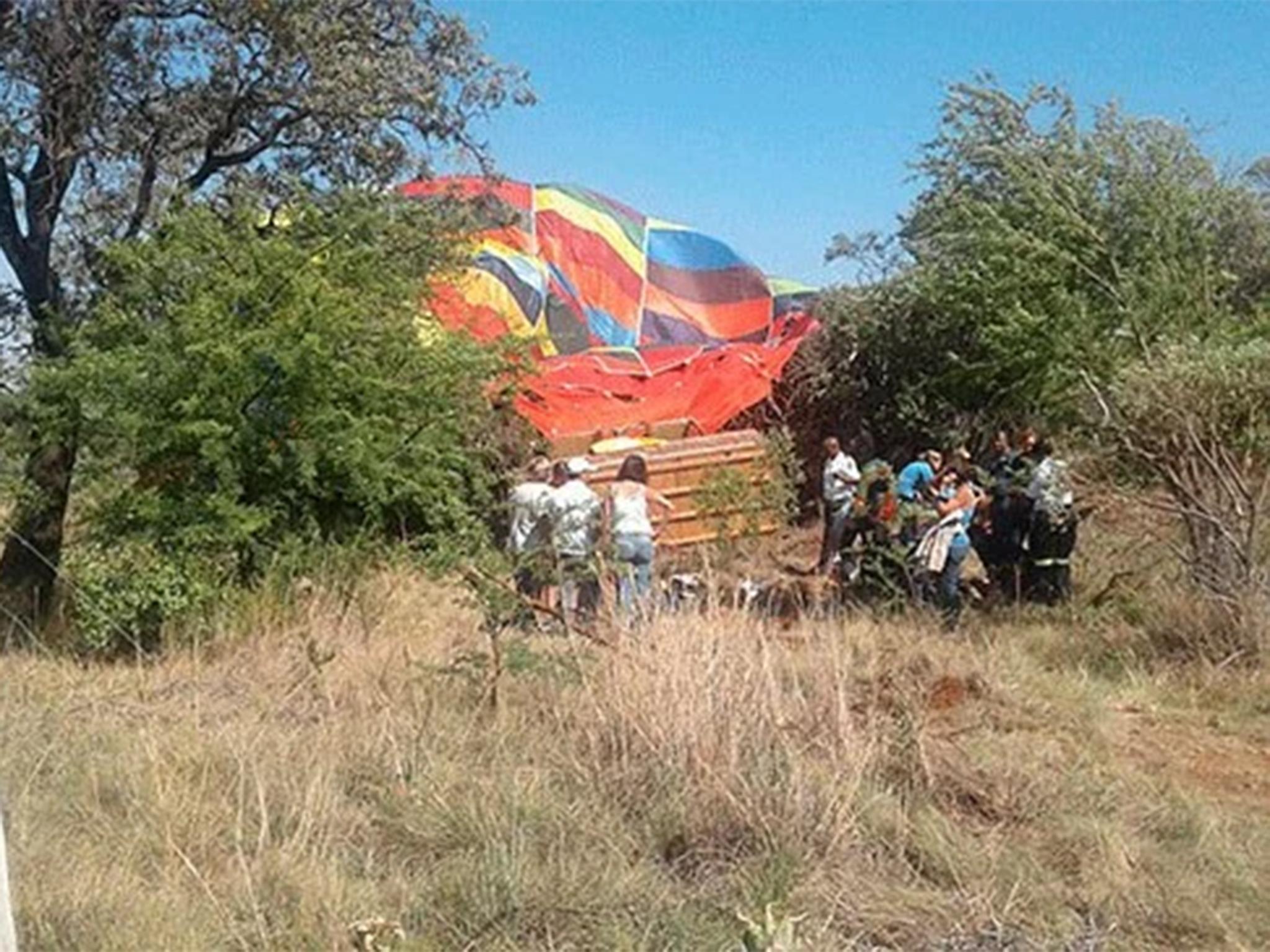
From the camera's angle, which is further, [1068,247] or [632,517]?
[1068,247]

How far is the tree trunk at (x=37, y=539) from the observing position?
11.5 m

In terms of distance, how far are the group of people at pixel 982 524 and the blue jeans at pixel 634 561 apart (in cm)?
178

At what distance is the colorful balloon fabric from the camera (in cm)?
1747

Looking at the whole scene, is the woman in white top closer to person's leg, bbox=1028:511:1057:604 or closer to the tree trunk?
person's leg, bbox=1028:511:1057:604

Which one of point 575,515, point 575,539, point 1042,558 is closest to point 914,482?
point 1042,558

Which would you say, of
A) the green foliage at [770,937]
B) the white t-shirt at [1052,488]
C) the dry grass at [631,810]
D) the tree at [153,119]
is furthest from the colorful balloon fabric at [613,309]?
the green foliage at [770,937]

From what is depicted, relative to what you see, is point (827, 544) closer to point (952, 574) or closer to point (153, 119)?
point (952, 574)

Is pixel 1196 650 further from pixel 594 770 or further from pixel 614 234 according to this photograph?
pixel 614 234

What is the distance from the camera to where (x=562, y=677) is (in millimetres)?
6621

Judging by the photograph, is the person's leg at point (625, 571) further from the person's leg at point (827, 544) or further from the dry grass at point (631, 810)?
the person's leg at point (827, 544)

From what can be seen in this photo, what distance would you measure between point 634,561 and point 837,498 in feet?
17.4

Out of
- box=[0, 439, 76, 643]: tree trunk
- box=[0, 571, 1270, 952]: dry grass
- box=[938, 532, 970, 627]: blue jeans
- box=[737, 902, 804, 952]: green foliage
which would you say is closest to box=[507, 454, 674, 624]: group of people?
box=[0, 571, 1270, 952]: dry grass

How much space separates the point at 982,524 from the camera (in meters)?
12.4

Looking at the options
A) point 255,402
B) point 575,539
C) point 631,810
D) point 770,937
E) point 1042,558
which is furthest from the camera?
point 1042,558
